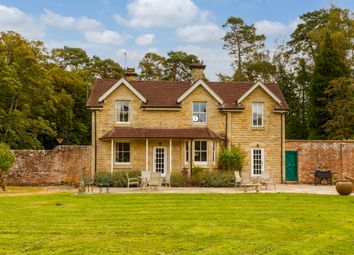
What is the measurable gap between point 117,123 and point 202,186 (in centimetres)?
723

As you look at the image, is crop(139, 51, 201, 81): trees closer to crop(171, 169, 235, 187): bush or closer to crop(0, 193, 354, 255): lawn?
crop(171, 169, 235, 187): bush

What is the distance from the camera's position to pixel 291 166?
109ft

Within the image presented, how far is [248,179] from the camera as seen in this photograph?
27.6m

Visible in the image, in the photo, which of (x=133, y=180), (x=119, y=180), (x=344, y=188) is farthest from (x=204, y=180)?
(x=344, y=188)

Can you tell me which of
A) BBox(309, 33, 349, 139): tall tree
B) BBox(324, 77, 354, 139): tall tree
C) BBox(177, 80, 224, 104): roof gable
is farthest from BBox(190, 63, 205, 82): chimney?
BBox(309, 33, 349, 139): tall tree

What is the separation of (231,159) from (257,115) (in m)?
3.81

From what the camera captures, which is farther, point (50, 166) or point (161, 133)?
point (50, 166)

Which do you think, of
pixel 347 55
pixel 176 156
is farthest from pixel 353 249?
pixel 347 55

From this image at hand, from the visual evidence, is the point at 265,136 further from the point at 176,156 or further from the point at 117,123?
the point at 117,123

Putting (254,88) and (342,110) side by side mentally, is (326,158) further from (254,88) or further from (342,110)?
(342,110)

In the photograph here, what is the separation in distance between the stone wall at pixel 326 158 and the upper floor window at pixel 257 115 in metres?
3.44

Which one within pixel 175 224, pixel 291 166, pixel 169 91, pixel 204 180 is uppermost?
pixel 169 91

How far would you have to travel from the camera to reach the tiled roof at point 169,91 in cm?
3262

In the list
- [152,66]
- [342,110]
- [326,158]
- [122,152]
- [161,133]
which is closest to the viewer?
[161,133]
